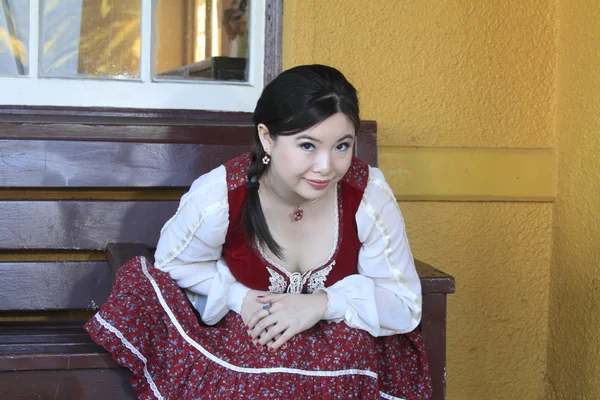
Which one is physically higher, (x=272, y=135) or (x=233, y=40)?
(x=233, y=40)

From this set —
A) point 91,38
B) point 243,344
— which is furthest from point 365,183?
point 91,38

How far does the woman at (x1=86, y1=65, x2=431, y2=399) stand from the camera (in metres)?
2.01

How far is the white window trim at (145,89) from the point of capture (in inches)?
110

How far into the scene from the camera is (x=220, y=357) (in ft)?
6.61

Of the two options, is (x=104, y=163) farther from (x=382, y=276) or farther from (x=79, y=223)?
(x=382, y=276)

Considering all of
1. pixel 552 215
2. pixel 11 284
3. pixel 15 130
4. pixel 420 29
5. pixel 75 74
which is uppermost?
pixel 420 29

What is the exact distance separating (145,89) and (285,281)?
1.02m

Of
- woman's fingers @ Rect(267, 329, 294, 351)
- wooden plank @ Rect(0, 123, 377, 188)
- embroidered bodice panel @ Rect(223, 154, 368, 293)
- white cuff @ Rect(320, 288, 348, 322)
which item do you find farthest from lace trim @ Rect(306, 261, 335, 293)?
wooden plank @ Rect(0, 123, 377, 188)

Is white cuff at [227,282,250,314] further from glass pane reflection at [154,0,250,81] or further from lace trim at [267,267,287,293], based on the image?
glass pane reflection at [154,0,250,81]

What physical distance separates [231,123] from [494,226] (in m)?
1.02

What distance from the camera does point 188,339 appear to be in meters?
2.06

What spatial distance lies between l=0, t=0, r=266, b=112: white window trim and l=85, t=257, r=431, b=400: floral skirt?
88cm

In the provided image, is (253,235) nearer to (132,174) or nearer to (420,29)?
(132,174)

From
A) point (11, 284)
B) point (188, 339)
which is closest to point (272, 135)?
point (188, 339)
